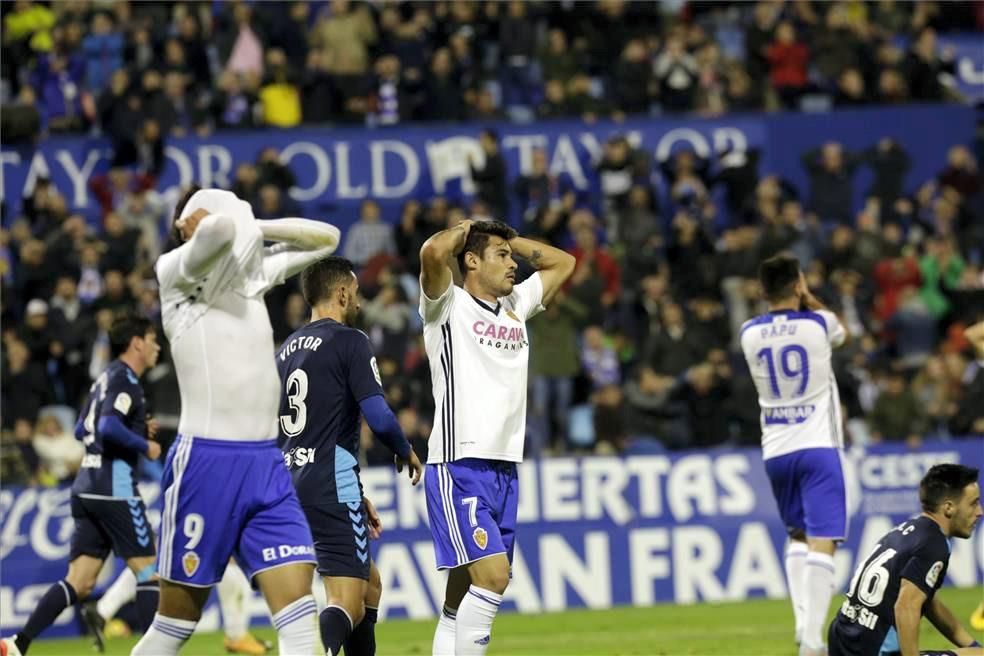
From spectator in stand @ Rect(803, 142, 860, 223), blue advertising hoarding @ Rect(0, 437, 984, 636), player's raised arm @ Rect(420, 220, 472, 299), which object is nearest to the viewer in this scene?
player's raised arm @ Rect(420, 220, 472, 299)

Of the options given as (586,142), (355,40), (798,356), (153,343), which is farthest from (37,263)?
(798,356)

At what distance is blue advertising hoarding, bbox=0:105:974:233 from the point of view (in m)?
24.7

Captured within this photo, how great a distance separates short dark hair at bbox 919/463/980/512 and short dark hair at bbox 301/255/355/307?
11.4ft

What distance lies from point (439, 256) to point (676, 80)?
17.7 meters

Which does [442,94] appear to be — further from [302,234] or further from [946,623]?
[302,234]

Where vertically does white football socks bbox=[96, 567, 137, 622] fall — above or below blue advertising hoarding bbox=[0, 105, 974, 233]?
below

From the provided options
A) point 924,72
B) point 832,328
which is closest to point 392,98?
point 924,72

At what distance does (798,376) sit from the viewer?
41.6ft

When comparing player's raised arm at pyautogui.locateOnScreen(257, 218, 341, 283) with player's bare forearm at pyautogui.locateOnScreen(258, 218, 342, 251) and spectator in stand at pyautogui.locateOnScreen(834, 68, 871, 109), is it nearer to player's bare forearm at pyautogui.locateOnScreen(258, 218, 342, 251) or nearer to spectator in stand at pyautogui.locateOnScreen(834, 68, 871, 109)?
player's bare forearm at pyautogui.locateOnScreen(258, 218, 342, 251)

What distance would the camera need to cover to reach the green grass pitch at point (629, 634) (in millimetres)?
13805

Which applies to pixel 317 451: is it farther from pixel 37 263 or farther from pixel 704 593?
pixel 37 263

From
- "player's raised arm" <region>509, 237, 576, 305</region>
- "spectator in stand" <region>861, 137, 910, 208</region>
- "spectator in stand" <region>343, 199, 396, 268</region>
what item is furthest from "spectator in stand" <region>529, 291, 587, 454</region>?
"player's raised arm" <region>509, 237, 576, 305</region>

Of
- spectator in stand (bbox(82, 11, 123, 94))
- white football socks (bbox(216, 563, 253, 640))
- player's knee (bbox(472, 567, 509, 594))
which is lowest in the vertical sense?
white football socks (bbox(216, 563, 253, 640))

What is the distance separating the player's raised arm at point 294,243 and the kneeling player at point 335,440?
1117 mm
